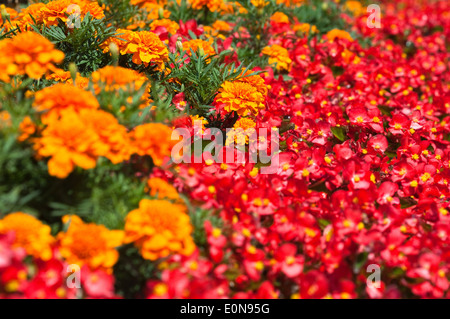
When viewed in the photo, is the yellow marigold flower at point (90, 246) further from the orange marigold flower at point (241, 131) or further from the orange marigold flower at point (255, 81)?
the orange marigold flower at point (255, 81)

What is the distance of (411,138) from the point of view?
1999 millimetres

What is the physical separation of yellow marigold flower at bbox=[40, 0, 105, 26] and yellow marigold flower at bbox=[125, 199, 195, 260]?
1184 mm

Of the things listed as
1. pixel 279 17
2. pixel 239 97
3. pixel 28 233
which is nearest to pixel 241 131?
pixel 239 97

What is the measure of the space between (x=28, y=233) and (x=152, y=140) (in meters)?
0.45

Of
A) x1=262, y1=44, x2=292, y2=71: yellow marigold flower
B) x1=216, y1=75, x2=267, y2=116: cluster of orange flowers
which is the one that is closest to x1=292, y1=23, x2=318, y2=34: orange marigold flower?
x1=262, y1=44, x2=292, y2=71: yellow marigold flower

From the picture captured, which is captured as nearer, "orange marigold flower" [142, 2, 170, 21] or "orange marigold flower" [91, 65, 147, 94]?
"orange marigold flower" [91, 65, 147, 94]

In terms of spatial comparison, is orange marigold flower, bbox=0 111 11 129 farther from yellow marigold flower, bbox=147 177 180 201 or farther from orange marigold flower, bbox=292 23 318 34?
orange marigold flower, bbox=292 23 318 34

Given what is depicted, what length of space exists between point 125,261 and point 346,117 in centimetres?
156

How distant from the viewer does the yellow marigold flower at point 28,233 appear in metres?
1.07

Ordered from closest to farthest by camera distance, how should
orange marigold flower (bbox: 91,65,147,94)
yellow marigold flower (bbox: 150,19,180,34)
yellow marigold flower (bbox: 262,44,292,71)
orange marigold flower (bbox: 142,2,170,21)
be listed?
1. orange marigold flower (bbox: 91,65,147,94)
2. yellow marigold flower (bbox: 150,19,180,34)
3. yellow marigold flower (bbox: 262,44,292,71)
4. orange marigold flower (bbox: 142,2,170,21)

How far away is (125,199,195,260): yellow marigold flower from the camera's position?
3.70 feet

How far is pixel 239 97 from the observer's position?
6.00ft

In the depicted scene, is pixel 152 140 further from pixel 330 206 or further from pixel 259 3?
pixel 259 3

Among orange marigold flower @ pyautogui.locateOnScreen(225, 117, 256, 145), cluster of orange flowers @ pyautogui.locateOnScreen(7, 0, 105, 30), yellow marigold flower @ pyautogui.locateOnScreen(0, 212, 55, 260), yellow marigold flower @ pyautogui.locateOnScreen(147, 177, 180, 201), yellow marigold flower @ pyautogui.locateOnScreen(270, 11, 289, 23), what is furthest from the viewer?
yellow marigold flower @ pyautogui.locateOnScreen(270, 11, 289, 23)
